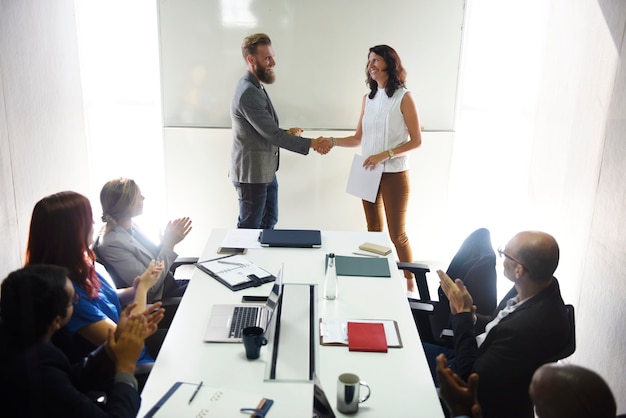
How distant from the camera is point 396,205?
3.66 meters

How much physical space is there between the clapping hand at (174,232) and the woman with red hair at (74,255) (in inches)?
28.8

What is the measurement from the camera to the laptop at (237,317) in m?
1.97

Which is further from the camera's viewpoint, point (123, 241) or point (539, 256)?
point (123, 241)

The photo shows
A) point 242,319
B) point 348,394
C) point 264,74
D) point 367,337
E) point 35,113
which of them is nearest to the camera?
point 348,394

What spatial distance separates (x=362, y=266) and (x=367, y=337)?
689 mm

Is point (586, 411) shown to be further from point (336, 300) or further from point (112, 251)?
point (112, 251)

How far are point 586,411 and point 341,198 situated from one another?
3132 mm

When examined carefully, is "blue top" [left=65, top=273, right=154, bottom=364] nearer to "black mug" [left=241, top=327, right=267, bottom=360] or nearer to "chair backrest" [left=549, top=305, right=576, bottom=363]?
"black mug" [left=241, top=327, right=267, bottom=360]

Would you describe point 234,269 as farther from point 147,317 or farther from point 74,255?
point 74,255

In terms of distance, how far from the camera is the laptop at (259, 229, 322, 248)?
2.89 meters

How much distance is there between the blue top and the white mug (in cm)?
91

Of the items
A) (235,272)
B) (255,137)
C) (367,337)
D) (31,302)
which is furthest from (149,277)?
(255,137)

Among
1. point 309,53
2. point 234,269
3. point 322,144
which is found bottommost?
point 234,269

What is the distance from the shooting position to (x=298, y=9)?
13.0 ft
